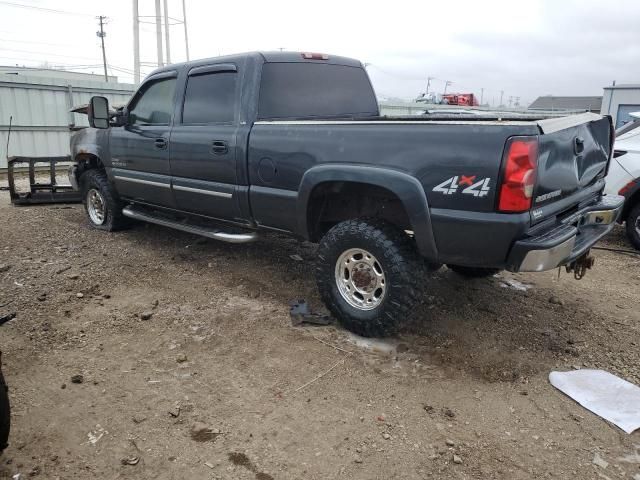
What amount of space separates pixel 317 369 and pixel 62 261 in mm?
3453

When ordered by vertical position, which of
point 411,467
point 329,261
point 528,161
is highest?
point 528,161

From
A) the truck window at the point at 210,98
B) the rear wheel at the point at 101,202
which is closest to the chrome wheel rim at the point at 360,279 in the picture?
the truck window at the point at 210,98

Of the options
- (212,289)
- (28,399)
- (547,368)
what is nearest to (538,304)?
(547,368)

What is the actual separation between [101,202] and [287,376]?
172 inches

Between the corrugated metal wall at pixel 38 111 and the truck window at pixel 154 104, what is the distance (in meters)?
9.75

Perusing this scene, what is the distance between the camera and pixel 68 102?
579 inches

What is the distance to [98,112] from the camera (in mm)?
5633

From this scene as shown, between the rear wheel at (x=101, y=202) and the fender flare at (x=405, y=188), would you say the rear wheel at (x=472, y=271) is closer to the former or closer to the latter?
the fender flare at (x=405, y=188)

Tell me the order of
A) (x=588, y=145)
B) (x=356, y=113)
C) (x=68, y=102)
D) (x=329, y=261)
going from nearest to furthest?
(x=588, y=145) < (x=329, y=261) < (x=356, y=113) < (x=68, y=102)

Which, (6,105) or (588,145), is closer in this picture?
(588,145)

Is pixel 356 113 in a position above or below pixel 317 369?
above

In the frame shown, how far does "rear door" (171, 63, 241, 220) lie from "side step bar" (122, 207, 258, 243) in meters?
0.16

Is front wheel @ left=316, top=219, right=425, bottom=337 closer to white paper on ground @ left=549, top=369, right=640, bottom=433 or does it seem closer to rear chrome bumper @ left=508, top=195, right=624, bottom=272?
rear chrome bumper @ left=508, top=195, right=624, bottom=272

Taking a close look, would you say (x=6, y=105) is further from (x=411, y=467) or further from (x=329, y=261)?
(x=411, y=467)
